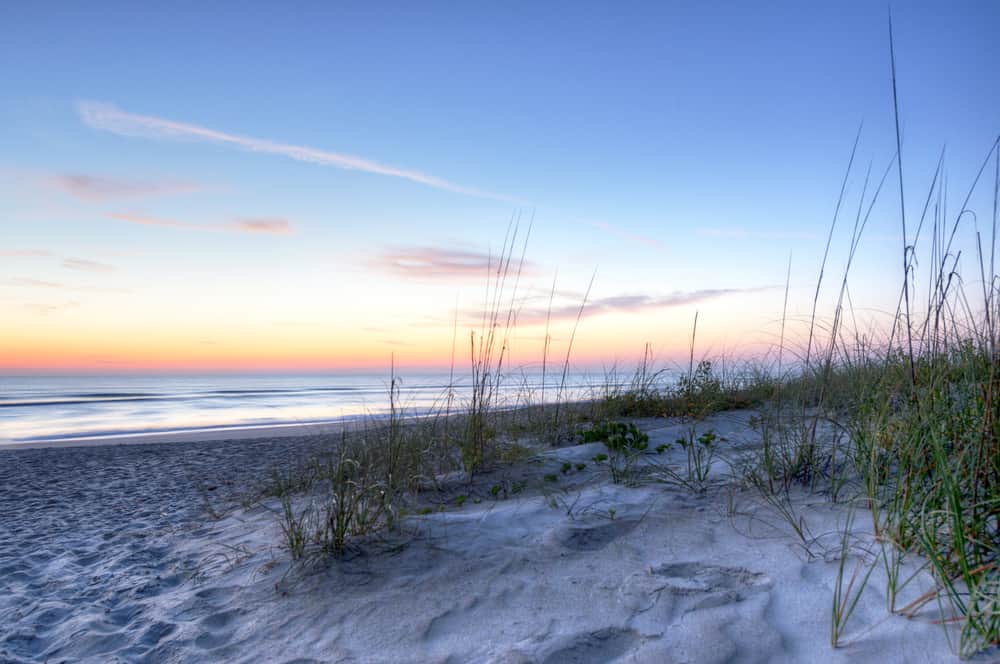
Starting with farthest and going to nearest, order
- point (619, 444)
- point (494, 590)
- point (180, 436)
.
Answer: point (180, 436)
point (619, 444)
point (494, 590)

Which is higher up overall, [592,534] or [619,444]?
[619,444]

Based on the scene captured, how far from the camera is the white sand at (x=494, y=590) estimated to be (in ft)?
6.19

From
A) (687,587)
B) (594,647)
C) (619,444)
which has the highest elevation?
(619,444)

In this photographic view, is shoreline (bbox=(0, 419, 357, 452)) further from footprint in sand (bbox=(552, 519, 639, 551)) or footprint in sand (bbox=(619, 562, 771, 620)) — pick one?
footprint in sand (bbox=(619, 562, 771, 620))

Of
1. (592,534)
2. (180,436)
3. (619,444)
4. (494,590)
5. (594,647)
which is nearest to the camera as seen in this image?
(594,647)

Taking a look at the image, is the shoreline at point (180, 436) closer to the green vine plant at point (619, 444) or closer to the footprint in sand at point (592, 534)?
the green vine plant at point (619, 444)

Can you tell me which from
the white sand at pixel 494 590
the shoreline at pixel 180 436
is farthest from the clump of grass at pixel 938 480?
the shoreline at pixel 180 436

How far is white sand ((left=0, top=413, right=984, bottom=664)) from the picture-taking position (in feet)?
6.19

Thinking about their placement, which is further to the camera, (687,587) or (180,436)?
(180,436)

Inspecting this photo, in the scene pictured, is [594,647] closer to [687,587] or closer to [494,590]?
[687,587]

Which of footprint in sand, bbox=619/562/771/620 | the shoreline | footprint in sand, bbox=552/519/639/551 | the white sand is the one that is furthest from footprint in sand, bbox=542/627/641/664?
the shoreline

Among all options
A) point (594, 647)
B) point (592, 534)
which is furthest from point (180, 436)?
point (594, 647)

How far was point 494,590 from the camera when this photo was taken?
7.78ft

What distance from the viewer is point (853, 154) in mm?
2984
